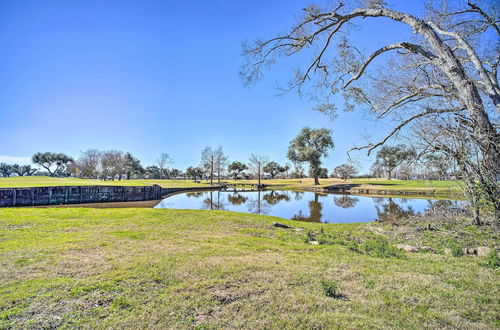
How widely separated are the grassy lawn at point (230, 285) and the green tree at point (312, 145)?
43.4 meters

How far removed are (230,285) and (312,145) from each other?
50439 millimetres

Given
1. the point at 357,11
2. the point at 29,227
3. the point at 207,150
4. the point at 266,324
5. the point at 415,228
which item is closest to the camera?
the point at 266,324

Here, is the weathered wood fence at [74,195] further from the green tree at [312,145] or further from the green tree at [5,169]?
the green tree at [5,169]

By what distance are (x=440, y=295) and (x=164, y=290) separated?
4.25 metres

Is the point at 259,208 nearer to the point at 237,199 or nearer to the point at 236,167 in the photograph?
the point at 237,199

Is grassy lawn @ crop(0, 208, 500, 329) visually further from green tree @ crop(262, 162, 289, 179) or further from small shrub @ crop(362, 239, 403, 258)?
green tree @ crop(262, 162, 289, 179)

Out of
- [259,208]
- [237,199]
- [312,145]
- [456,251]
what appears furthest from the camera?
[312,145]

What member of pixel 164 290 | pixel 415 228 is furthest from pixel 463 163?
pixel 415 228

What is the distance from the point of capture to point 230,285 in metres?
3.97

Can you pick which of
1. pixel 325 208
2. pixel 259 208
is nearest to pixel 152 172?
pixel 259 208

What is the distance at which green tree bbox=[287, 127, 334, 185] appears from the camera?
49.8 metres

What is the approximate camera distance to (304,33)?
528 centimetres

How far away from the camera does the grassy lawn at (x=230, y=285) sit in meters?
3.02

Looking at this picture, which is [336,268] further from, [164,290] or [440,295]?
[164,290]
